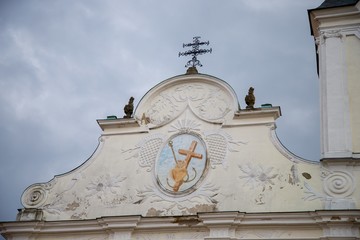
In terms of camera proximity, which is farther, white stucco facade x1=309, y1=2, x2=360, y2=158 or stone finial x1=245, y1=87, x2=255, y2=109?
stone finial x1=245, y1=87, x2=255, y2=109

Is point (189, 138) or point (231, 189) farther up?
point (189, 138)

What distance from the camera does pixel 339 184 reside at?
11656 millimetres

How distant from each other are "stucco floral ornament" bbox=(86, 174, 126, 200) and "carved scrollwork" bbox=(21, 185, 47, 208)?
1073mm

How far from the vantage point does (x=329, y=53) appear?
44.2 feet

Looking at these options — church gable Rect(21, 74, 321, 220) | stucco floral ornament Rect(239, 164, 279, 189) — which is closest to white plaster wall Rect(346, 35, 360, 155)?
church gable Rect(21, 74, 321, 220)

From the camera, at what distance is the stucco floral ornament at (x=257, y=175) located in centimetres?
1205

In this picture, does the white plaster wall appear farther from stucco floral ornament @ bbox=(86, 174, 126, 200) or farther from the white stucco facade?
stucco floral ornament @ bbox=(86, 174, 126, 200)

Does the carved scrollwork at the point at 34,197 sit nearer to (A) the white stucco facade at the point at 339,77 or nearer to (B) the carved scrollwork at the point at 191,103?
(B) the carved scrollwork at the point at 191,103

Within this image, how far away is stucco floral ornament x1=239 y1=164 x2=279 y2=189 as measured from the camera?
12.0 meters

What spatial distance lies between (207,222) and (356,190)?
2908 millimetres

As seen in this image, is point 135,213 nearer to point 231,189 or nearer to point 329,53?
point 231,189

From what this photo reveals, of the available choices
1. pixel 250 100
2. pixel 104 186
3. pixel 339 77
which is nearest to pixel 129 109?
pixel 104 186

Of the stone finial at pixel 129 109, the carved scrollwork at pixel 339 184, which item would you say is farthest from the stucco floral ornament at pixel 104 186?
the carved scrollwork at pixel 339 184

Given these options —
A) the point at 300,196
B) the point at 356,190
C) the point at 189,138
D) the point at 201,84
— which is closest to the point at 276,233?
the point at 300,196
